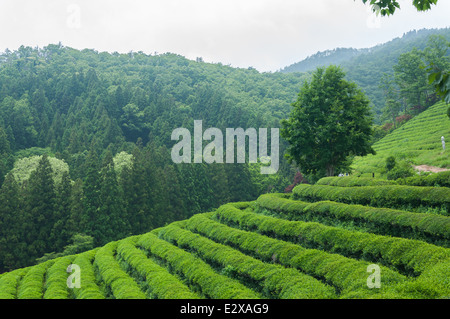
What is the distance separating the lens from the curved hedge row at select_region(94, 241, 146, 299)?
52.2 feet

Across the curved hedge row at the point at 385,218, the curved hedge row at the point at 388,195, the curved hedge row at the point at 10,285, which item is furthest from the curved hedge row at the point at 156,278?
the curved hedge row at the point at 388,195

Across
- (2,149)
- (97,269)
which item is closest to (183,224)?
(97,269)

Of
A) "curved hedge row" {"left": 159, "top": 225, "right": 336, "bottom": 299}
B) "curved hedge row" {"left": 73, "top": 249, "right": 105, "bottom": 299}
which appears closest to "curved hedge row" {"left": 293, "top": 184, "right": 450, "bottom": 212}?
"curved hedge row" {"left": 159, "top": 225, "right": 336, "bottom": 299}

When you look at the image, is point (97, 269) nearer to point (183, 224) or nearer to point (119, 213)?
point (183, 224)

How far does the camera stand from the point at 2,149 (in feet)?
215

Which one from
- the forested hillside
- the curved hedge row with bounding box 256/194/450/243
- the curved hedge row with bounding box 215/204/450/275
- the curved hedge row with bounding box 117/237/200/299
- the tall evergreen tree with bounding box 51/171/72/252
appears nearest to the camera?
the curved hedge row with bounding box 215/204/450/275

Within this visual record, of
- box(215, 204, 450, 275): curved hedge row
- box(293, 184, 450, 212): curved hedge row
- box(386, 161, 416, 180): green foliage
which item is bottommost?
box(215, 204, 450, 275): curved hedge row

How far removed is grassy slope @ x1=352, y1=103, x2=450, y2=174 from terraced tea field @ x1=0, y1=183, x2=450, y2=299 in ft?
47.1

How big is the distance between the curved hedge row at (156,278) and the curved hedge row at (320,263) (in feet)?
13.0

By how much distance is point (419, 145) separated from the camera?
38281 millimetres

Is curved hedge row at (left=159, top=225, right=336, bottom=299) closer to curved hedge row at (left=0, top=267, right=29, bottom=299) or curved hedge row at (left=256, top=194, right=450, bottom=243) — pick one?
curved hedge row at (left=256, top=194, right=450, bottom=243)

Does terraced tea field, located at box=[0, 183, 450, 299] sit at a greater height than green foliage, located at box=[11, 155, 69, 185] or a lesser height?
lesser

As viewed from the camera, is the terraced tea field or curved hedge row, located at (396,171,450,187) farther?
curved hedge row, located at (396,171,450,187)

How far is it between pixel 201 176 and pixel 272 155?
2408 cm
